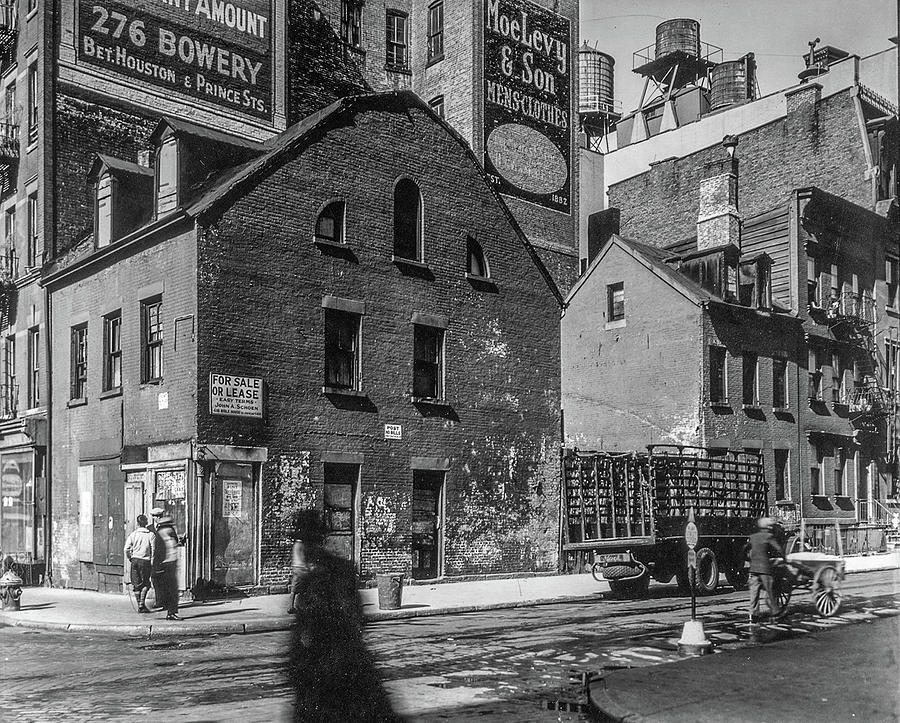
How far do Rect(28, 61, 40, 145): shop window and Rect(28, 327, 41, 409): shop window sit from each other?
3.12m

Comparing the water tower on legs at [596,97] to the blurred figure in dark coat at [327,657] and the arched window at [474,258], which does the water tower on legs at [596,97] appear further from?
the blurred figure in dark coat at [327,657]

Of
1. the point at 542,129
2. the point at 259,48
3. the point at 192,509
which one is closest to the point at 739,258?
the point at 542,129

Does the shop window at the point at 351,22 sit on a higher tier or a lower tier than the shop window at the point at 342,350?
higher

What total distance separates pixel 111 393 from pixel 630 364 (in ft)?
29.0

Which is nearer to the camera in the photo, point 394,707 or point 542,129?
point 394,707

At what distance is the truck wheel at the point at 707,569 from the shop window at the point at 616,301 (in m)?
4.35

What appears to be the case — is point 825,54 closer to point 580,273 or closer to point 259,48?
point 580,273

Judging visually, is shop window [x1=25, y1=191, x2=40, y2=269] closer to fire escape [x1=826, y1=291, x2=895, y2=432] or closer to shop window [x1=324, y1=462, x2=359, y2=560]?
shop window [x1=324, y1=462, x2=359, y2=560]

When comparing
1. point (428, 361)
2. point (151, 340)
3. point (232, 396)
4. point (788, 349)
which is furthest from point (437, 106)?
point (788, 349)

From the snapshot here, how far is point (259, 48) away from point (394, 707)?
13045mm

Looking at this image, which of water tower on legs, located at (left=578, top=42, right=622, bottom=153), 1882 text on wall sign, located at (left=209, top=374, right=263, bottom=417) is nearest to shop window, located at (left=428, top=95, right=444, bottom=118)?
water tower on legs, located at (left=578, top=42, right=622, bottom=153)

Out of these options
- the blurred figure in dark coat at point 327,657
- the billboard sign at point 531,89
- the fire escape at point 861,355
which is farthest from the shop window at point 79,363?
the fire escape at point 861,355

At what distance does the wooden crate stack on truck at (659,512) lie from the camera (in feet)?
33.2

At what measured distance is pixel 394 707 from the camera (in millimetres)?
8109
